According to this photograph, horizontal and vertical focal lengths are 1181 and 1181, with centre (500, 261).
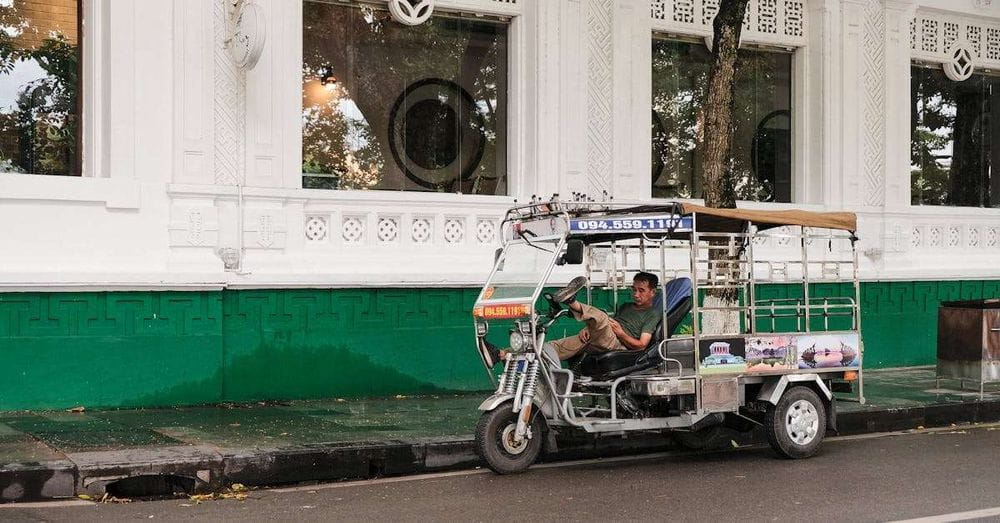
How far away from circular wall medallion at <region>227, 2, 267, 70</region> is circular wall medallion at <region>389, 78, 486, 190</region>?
2.17 meters

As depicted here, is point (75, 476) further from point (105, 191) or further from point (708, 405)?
point (708, 405)

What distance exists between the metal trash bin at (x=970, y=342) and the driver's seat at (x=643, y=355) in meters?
4.71

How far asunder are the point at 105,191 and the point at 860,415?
7.61m

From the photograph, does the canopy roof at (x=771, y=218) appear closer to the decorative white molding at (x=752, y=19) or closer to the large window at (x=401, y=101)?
the large window at (x=401, y=101)

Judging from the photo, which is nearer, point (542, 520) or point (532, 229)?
point (542, 520)

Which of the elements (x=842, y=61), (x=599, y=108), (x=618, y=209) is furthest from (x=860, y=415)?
(x=842, y=61)

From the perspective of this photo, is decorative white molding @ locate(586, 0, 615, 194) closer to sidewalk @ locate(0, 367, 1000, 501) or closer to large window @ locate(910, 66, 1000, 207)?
sidewalk @ locate(0, 367, 1000, 501)

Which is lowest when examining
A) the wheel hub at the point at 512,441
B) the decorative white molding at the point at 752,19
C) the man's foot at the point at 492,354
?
the wheel hub at the point at 512,441

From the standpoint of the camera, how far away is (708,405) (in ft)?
30.7

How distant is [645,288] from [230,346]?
4.40 meters

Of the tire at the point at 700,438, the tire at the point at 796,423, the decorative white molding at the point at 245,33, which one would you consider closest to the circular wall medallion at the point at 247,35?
the decorative white molding at the point at 245,33

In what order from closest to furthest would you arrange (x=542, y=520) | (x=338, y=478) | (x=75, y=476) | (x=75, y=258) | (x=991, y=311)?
(x=542, y=520)
(x=75, y=476)
(x=338, y=478)
(x=75, y=258)
(x=991, y=311)

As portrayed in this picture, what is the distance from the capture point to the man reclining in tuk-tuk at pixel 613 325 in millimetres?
9219

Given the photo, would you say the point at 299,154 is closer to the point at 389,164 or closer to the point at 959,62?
the point at 389,164
